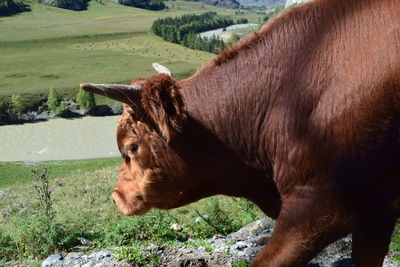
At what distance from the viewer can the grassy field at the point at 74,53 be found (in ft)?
298

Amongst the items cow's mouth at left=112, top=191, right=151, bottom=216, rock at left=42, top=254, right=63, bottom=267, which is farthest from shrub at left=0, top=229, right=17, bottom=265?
cow's mouth at left=112, top=191, right=151, bottom=216

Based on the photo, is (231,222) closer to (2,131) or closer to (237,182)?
(237,182)

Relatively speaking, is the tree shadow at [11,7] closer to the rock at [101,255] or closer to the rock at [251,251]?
the rock at [101,255]

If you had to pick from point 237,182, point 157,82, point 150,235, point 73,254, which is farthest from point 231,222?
point 157,82

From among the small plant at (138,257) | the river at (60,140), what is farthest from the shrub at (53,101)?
the small plant at (138,257)

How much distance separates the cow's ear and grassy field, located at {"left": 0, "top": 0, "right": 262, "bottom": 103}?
230 feet

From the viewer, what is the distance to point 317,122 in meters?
2.74

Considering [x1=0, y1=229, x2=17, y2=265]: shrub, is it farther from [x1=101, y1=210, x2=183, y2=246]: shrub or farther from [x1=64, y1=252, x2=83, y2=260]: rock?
[x1=101, y1=210, x2=183, y2=246]: shrub

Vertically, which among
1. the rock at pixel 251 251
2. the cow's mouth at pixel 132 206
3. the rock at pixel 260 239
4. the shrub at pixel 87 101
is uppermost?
the cow's mouth at pixel 132 206

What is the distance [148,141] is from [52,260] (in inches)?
143

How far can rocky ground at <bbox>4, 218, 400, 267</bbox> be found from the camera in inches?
209

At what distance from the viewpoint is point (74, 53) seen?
122 metres

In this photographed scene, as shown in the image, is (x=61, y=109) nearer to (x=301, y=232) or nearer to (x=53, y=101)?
(x=53, y=101)

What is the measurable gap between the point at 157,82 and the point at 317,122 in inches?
43.4
